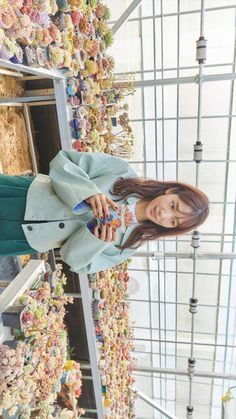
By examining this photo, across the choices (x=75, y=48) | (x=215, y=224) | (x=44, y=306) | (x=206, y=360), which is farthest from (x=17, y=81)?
(x=206, y=360)

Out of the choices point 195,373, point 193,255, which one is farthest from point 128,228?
point 195,373

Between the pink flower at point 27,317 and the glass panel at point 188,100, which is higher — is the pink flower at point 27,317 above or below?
below

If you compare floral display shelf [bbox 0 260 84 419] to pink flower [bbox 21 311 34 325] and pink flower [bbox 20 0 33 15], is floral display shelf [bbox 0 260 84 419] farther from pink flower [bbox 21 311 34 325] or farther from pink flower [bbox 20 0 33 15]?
pink flower [bbox 20 0 33 15]

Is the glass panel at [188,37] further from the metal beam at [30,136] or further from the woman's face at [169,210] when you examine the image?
the woman's face at [169,210]

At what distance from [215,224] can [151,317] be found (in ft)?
8.66

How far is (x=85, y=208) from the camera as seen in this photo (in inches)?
86.4

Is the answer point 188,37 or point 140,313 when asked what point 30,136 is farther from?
point 140,313

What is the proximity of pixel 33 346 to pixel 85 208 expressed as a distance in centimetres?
194

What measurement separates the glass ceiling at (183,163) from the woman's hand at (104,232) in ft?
13.0

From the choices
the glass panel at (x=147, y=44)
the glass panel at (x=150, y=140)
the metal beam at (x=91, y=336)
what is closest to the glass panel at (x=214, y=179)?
the glass panel at (x=150, y=140)

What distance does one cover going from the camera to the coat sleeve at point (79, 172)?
2168 millimetres

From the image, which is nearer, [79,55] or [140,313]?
[79,55]

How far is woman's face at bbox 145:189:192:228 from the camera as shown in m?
2.29

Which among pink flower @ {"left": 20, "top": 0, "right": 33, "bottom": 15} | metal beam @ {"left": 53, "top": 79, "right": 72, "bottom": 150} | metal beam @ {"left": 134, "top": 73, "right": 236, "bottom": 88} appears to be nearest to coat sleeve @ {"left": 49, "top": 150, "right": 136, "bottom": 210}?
pink flower @ {"left": 20, "top": 0, "right": 33, "bottom": 15}
